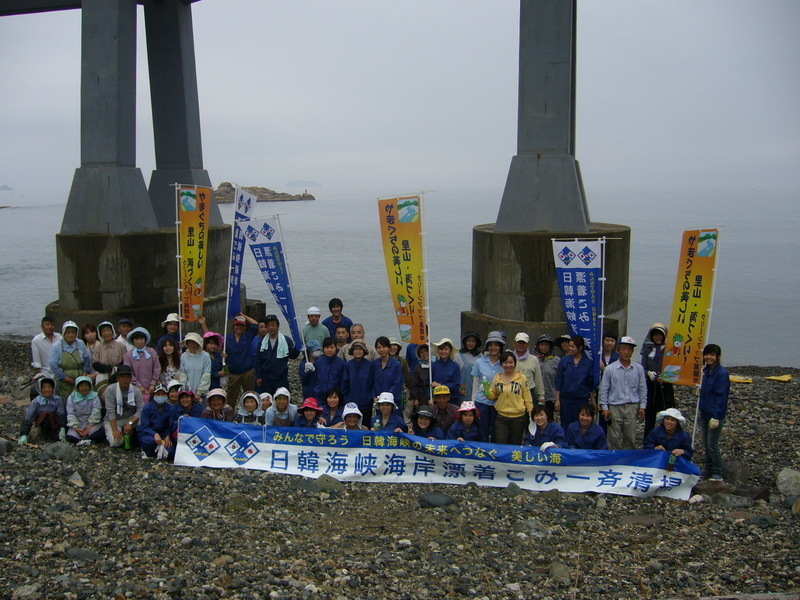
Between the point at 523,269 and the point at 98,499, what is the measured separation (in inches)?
287

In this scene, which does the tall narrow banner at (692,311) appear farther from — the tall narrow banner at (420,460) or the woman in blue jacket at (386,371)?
the woman in blue jacket at (386,371)

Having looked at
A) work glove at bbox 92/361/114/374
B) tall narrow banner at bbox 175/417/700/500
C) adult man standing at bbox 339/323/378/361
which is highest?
adult man standing at bbox 339/323/378/361

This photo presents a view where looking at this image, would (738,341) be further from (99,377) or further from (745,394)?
(99,377)

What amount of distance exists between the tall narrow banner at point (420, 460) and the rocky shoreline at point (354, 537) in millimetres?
136

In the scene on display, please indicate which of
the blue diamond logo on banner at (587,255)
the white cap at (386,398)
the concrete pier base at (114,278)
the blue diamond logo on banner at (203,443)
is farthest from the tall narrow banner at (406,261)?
the concrete pier base at (114,278)

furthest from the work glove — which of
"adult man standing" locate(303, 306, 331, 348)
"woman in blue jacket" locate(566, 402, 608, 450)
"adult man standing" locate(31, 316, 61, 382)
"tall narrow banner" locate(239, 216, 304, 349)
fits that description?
"woman in blue jacket" locate(566, 402, 608, 450)

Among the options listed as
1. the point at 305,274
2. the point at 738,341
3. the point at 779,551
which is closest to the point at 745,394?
the point at 779,551

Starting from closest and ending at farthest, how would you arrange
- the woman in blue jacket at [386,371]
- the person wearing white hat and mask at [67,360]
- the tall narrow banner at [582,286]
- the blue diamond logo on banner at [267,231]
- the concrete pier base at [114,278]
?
the woman in blue jacket at [386,371], the tall narrow banner at [582,286], the person wearing white hat and mask at [67,360], the blue diamond logo on banner at [267,231], the concrete pier base at [114,278]

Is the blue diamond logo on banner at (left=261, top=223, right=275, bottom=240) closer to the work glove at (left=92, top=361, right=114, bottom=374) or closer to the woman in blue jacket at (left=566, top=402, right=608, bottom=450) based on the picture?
the work glove at (left=92, top=361, right=114, bottom=374)

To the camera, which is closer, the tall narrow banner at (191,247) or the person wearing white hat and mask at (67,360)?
the person wearing white hat and mask at (67,360)

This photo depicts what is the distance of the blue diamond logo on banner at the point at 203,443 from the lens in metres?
8.41

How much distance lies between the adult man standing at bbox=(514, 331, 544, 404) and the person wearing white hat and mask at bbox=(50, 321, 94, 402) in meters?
5.31

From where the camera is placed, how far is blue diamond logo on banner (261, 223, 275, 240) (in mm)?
10586

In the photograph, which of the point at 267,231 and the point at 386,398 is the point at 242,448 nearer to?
the point at 386,398
